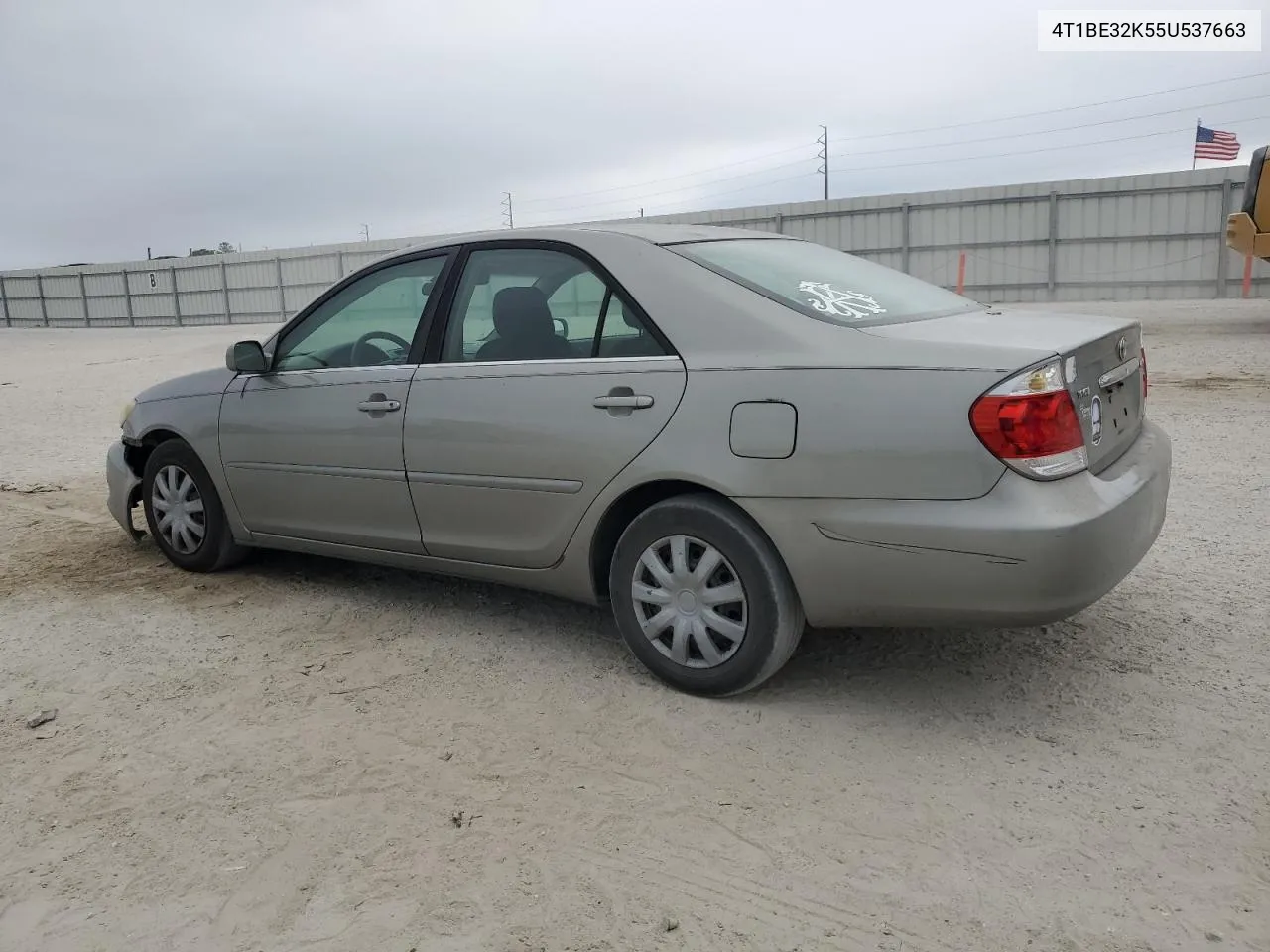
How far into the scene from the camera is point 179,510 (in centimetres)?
519

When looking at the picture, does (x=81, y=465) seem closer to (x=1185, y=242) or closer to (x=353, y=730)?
(x=353, y=730)

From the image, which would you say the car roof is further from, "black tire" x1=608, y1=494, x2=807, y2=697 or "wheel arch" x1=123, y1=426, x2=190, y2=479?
"wheel arch" x1=123, y1=426, x2=190, y2=479

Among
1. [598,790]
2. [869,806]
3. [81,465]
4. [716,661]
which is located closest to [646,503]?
[716,661]

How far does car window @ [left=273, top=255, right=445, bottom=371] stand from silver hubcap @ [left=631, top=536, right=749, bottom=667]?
1458 mm

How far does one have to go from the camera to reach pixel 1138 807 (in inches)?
110

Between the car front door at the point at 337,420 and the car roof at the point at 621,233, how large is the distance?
0.15m

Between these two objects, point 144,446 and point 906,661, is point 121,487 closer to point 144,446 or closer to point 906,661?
point 144,446

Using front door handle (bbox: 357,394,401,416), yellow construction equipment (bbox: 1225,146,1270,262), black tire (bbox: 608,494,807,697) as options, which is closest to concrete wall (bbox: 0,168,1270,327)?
yellow construction equipment (bbox: 1225,146,1270,262)

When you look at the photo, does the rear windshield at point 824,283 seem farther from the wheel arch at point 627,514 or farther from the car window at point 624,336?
the wheel arch at point 627,514

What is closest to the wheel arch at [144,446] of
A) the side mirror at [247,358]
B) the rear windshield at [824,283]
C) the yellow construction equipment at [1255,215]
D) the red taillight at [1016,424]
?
the side mirror at [247,358]

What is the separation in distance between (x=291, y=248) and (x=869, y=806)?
3730cm

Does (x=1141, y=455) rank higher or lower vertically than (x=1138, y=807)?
higher

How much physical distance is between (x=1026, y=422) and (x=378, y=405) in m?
2.47

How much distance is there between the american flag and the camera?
27031 mm
